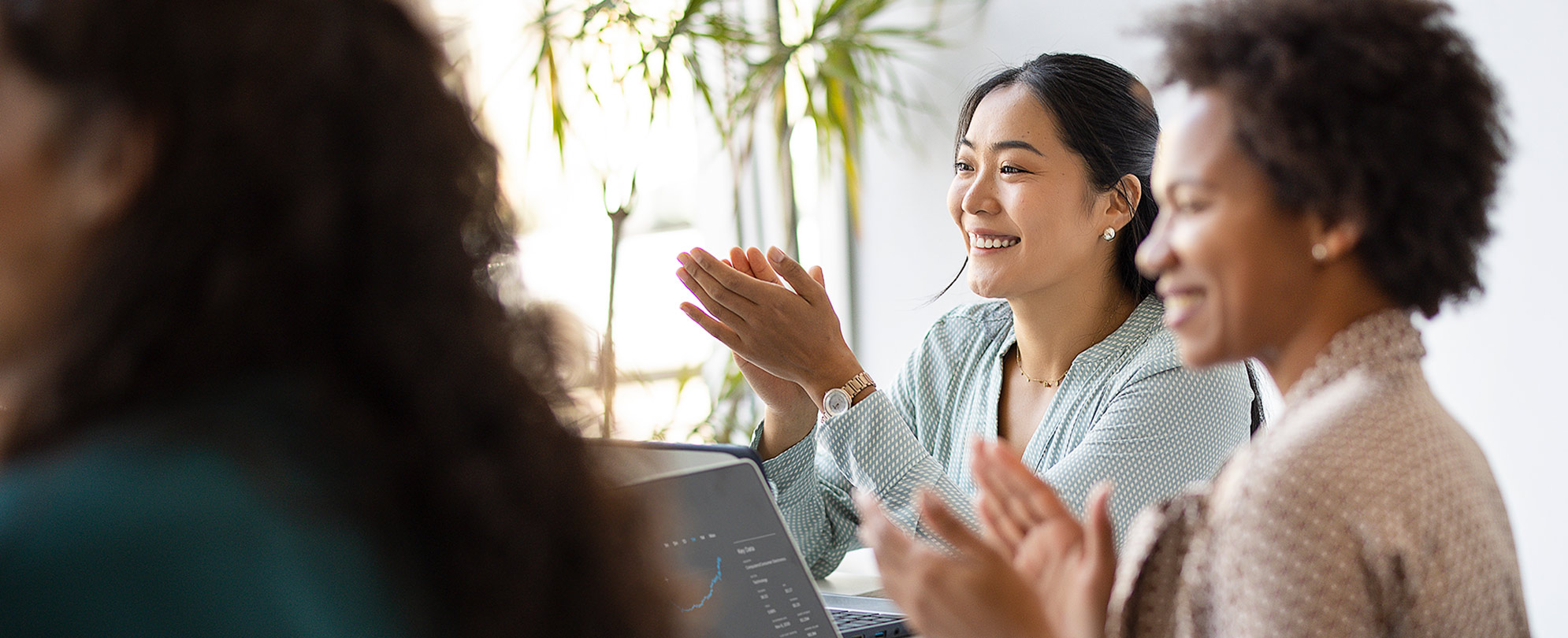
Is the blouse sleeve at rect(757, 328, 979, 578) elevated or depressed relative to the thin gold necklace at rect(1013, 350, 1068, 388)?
depressed

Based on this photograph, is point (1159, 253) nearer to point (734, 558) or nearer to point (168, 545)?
point (734, 558)

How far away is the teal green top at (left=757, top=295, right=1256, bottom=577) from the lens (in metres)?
1.56

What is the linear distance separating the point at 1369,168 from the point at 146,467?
0.73 m

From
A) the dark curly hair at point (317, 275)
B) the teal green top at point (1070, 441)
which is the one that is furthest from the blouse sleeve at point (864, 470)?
the dark curly hair at point (317, 275)

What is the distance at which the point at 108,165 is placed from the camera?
0.50 metres

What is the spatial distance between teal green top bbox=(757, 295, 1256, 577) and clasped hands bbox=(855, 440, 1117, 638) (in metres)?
0.47

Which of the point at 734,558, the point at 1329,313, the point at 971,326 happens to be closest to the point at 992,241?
the point at 971,326

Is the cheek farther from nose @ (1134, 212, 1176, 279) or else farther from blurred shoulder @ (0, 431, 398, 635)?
blurred shoulder @ (0, 431, 398, 635)

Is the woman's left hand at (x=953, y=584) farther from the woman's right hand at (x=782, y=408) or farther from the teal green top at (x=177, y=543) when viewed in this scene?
the woman's right hand at (x=782, y=408)

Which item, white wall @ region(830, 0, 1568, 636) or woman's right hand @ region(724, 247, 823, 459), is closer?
woman's right hand @ region(724, 247, 823, 459)

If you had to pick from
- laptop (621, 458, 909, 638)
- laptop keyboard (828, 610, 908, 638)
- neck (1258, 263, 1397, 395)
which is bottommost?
laptop keyboard (828, 610, 908, 638)

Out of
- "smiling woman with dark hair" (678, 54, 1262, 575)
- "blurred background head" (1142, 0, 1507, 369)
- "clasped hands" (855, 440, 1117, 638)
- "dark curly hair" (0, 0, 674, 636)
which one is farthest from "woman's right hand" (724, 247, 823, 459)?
"dark curly hair" (0, 0, 674, 636)

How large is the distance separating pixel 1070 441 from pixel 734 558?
76 centimetres

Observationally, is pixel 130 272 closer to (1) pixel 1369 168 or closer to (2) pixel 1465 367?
(1) pixel 1369 168
